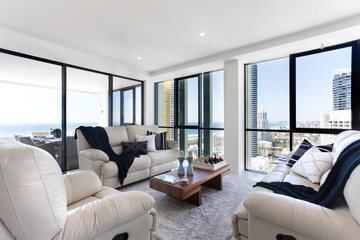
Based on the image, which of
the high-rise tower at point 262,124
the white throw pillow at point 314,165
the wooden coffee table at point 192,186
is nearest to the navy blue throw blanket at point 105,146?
the wooden coffee table at point 192,186

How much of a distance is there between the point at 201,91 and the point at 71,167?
11.8 ft

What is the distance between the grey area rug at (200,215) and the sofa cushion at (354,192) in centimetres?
105

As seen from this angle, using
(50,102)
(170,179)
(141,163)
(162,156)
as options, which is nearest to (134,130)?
(162,156)

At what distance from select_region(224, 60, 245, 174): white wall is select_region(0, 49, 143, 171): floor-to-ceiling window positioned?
291 centimetres

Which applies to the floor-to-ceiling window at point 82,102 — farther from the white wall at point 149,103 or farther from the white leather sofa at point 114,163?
the white wall at point 149,103

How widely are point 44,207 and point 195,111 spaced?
13.6ft

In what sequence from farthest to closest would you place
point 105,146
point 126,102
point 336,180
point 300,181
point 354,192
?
point 126,102
point 105,146
point 300,181
point 336,180
point 354,192

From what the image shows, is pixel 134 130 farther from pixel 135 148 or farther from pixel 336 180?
pixel 336 180

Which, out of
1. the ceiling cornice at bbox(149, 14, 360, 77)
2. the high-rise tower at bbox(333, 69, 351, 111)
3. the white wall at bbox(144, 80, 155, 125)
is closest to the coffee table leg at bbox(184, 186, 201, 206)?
the ceiling cornice at bbox(149, 14, 360, 77)

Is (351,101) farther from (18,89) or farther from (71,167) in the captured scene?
(18,89)

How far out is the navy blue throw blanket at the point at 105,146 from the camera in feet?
8.90

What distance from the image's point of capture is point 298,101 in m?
3.23

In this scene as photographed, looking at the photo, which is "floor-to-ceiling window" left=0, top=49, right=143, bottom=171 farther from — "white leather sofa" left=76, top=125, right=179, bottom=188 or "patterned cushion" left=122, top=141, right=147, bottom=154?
"patterned cushion" left=122, top=141, right=147, bottom=154

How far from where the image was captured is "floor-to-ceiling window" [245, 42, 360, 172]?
280 cm
